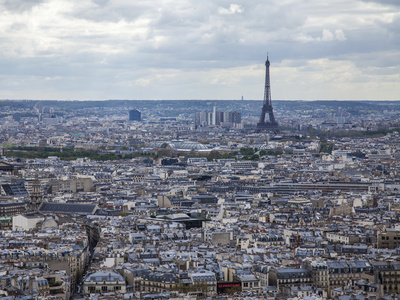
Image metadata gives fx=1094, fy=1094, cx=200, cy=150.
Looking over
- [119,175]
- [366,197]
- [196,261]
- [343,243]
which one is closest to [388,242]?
[343,243]

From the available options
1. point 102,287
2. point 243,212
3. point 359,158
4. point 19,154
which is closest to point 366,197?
point 243,212

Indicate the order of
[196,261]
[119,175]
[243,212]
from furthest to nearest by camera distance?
[119,175] < [243,212] < [196,261]

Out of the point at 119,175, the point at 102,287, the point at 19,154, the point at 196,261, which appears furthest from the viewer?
the point at 19,154

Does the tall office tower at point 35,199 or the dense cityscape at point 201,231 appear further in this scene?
the tall office tower at point 35,199

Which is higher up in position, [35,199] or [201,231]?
[35,199]

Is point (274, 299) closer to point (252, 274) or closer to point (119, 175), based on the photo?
point (252, 274)

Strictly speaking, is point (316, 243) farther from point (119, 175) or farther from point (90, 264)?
point (119, 175)

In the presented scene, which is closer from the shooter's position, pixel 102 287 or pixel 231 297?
pixel 231 297

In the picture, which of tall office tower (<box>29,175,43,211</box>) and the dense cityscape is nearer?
the dense cityscape

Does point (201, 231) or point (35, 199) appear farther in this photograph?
point (35, 199)
